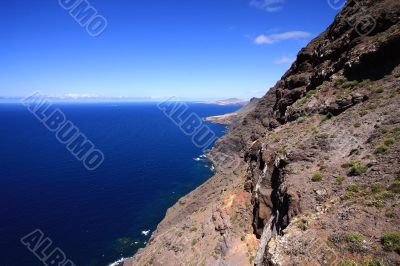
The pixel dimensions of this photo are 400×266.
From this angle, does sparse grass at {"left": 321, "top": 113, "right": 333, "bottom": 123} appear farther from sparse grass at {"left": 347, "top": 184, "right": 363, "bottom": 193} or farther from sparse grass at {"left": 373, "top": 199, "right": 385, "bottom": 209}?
sparse grass at {"left": 373, "top": 199, "right": 385, "bottom": 209}

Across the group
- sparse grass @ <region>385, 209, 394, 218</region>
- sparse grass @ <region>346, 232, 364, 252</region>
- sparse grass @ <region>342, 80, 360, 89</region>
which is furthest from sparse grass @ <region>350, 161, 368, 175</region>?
sparse grass @ <region>342, 80, 360, 89</region>

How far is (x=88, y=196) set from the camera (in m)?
100

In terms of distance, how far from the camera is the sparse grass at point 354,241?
16.5 meters

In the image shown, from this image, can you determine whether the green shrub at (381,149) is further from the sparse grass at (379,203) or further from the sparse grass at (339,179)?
the sparse grass at (379,203)

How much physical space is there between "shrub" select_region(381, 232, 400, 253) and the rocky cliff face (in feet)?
0.15

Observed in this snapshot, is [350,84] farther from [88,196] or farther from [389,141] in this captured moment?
[88,196]

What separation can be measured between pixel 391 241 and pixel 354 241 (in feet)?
5.84

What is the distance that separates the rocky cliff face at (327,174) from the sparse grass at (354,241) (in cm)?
5

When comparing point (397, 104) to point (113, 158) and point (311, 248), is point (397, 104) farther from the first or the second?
point (113, 158)

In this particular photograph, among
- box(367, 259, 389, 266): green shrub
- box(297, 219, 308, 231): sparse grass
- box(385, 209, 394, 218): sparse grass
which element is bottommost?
box(385, 209, 394, 218): sparse grass

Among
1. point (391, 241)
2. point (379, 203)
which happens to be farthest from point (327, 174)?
point (391, 241)

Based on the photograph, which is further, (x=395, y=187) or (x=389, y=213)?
(x=395, y=187)

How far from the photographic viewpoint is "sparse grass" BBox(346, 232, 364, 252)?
16.5m

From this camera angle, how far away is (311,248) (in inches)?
696
